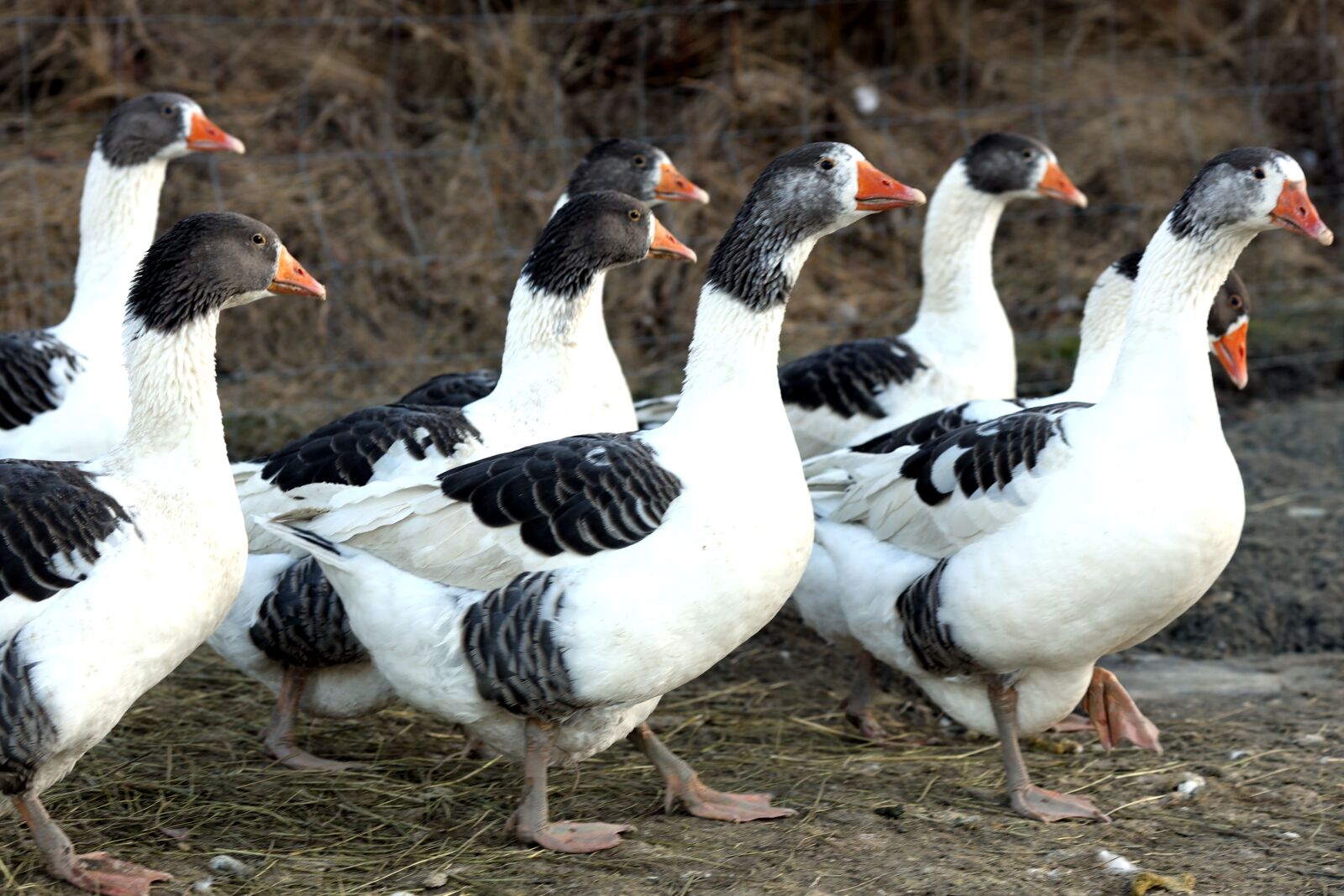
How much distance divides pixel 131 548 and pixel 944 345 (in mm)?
4194

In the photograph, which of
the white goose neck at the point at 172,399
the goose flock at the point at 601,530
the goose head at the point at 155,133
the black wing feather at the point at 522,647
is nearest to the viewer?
the goose flock at the point at 601,530

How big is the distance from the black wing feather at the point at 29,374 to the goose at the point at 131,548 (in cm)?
189

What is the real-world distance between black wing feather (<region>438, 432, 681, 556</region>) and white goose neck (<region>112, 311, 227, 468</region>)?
28.9 inches

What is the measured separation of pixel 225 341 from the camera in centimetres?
955

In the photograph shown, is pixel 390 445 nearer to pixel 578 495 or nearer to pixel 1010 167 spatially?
pixel 578 495

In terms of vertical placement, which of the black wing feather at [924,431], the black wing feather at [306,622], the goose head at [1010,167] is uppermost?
the goose head at [1010,167]

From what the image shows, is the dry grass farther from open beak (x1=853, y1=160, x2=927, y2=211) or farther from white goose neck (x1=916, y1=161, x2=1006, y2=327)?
white goose neck (x1=916, y1=161, x2=1006, y2=327)

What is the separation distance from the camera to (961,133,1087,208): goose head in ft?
23.7

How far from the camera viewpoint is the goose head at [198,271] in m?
4.25

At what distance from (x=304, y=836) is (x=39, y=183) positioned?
660 cm

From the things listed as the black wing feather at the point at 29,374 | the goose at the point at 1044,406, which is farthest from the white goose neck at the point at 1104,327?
the black wing feather at the point at 29,374

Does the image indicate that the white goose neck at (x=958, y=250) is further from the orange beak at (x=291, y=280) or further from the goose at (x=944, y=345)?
the orange beak at (x=291, y=280)

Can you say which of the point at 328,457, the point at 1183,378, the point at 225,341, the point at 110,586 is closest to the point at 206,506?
the point at 110,586

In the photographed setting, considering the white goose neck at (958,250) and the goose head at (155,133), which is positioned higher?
the goose head at (155,133)
